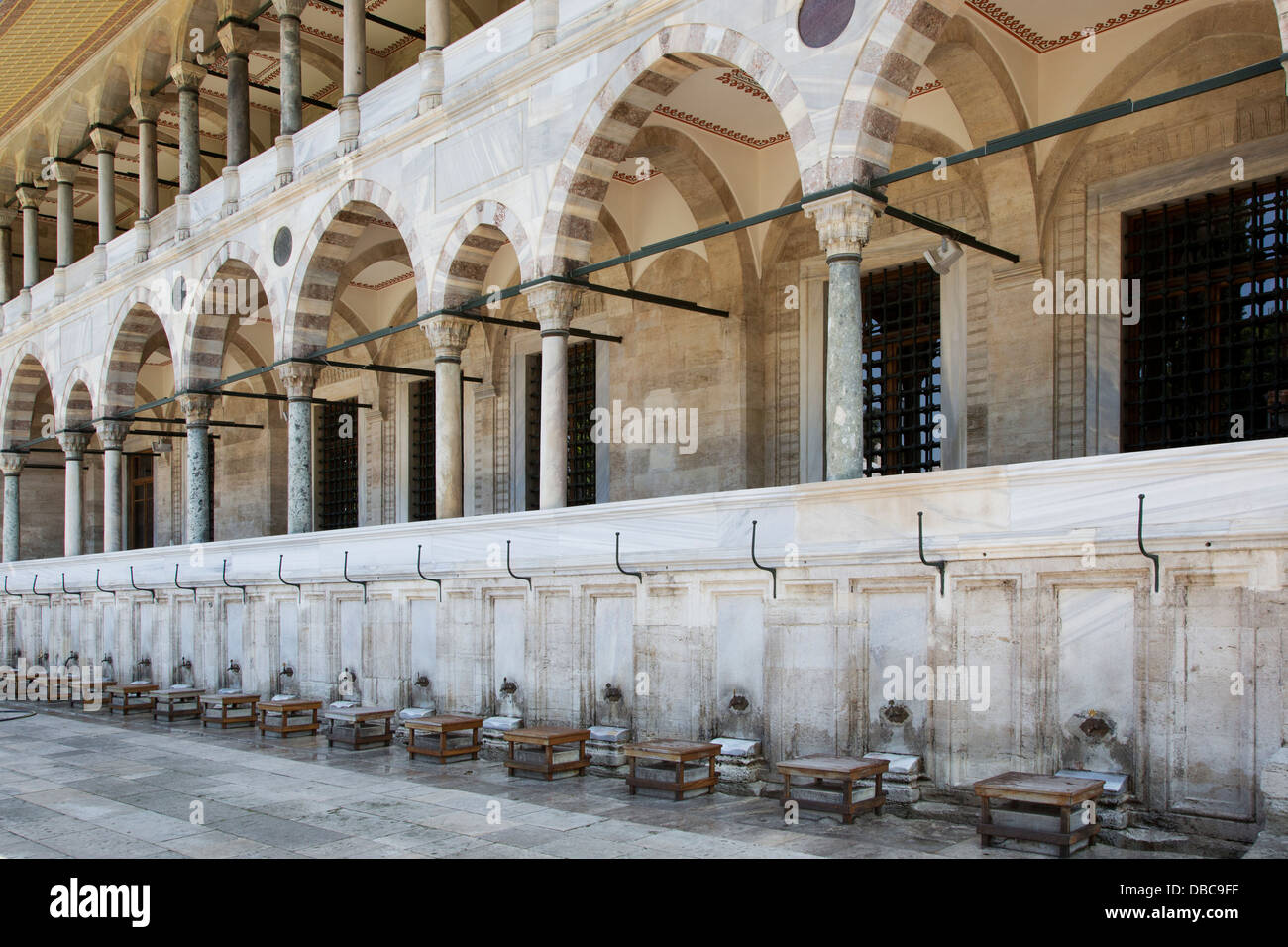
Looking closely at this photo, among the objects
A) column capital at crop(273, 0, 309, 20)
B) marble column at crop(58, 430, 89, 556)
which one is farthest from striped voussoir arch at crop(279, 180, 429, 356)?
marble column at crop(58, 430, 89, 556)

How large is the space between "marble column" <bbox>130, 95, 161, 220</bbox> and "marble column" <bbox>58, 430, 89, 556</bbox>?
4525 mm

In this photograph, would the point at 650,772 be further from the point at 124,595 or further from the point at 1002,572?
the point at 124,595

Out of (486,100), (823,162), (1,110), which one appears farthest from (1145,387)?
(1,110)

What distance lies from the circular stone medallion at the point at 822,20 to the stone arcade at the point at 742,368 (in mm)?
32

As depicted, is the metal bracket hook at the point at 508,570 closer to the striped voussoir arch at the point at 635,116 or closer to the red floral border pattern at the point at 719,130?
the striped voussoir arch at the point at 635,116

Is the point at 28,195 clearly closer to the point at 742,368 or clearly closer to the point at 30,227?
the point at 30,227

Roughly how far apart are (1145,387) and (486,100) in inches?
287

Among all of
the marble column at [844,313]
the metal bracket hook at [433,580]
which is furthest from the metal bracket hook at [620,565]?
the metal bracket hook at [433,580]

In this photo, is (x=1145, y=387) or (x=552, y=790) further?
(x=1145, y=387)

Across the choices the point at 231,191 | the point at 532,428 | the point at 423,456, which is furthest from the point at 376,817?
the point at 423,456

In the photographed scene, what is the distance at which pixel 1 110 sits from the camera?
72.1 feet

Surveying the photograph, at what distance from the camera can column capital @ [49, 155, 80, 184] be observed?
21172mm

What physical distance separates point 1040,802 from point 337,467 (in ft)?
59.6

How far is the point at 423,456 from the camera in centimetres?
2025
